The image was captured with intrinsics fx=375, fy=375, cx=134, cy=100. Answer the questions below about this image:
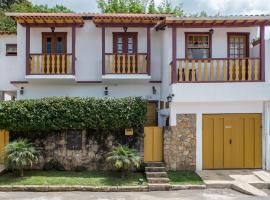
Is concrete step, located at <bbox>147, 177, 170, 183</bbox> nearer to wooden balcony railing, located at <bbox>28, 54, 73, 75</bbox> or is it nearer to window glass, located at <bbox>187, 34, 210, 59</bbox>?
window glass, located at <bbox>187, 34, 210, 59</bbox>

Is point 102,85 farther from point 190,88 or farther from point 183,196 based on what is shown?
point 183,196

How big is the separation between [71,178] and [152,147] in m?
3.83

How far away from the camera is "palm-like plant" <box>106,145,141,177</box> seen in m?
15.0

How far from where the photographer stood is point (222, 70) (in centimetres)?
1709

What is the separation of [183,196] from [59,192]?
457 centimetres

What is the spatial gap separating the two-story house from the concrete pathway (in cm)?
66

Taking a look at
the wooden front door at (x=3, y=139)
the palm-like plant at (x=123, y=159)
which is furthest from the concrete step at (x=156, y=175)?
the wooden front door at (x=3, y=139)

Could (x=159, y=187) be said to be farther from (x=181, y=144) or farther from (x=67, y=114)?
(x=67, y=114)

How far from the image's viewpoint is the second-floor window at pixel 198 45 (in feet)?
59.2

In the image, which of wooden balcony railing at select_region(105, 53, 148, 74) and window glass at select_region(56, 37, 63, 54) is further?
window glass at select_region(56, 37, 63, 54)

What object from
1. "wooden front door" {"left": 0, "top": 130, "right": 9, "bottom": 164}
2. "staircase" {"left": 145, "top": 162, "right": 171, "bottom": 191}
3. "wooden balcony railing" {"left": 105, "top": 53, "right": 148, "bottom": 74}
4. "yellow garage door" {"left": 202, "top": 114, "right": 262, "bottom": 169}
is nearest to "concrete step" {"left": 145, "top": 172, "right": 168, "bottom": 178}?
"staircase" {"left": 145, "top": 162, "right": 171, "bottom": 191}

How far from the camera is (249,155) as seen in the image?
1702cm

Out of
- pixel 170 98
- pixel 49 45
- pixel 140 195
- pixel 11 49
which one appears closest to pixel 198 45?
pixel 170 98

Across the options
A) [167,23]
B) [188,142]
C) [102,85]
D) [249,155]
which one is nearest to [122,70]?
[102,85]
